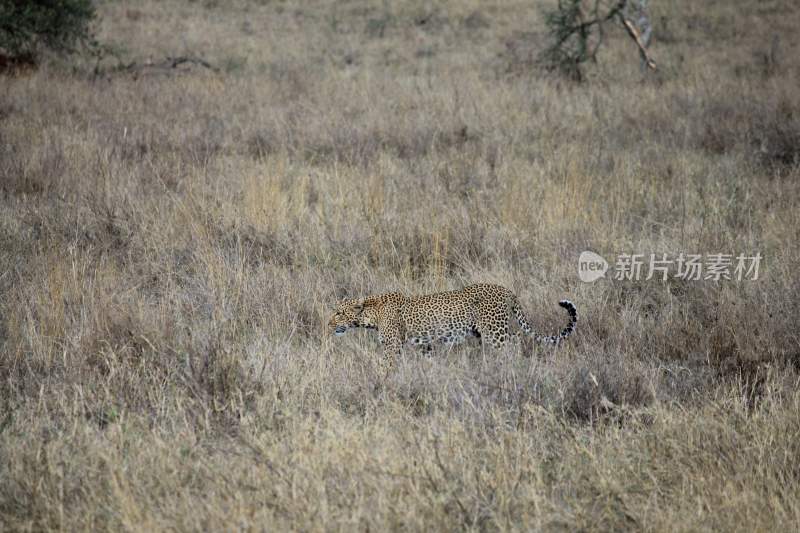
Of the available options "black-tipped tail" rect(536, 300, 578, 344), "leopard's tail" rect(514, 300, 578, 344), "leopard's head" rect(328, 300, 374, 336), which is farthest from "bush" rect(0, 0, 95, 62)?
"black-tipped tail" rect(536, 300, 578, 344)

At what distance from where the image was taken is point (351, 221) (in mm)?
7289

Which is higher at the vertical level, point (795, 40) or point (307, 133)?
point (795, 40)

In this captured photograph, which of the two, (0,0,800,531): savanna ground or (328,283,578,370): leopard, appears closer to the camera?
(0,0,800,531): savanna ground

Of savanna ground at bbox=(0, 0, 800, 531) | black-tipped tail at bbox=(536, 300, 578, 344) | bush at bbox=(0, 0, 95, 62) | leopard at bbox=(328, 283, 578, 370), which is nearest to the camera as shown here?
savanna ground at bbox=(0, 0, 800, 531)

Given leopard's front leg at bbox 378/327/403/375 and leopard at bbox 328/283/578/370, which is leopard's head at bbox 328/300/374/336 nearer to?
leopard at bbox 328/283/578/370

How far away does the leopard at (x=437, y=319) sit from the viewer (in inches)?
196

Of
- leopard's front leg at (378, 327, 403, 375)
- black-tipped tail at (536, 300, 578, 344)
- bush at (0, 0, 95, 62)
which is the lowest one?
leopard's front leg at (378, 327, 403, 375)

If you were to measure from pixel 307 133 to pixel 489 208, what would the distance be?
4.04 metres

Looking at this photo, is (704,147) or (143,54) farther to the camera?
(143,54)

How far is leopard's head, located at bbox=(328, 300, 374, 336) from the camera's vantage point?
505cm

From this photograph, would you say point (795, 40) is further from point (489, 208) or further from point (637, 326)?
point (637, 326)

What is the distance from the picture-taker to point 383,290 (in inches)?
239

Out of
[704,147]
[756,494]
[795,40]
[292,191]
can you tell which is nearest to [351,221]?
[292,191]

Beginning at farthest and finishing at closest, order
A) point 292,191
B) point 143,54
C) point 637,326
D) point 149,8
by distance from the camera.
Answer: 1. point 149,8
2. point 143,54
3. point 292,191
4. point 637,326
